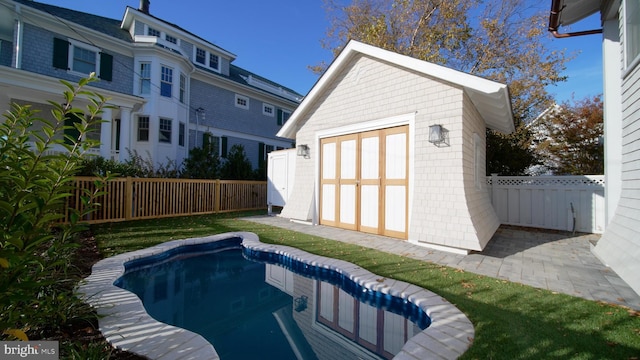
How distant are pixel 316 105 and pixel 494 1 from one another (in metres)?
10.8

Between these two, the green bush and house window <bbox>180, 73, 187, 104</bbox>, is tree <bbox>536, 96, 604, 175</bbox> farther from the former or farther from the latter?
house window <bbox>180, 73, 187, 104</bbox>

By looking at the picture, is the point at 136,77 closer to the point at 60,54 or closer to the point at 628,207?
the point at 60,54

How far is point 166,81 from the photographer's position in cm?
1331

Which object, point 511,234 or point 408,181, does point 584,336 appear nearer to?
point 408,181

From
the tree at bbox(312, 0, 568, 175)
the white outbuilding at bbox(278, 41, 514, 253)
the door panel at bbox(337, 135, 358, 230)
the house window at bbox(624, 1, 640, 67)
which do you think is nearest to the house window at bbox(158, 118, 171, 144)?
the white outbuilding at bbox(278, 41, 514, 253)

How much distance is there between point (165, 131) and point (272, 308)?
12.5m

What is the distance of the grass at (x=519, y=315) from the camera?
2.27 meters

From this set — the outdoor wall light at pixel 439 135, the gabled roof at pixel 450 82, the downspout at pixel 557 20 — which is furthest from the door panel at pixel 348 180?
the downspout at pixel 557 20

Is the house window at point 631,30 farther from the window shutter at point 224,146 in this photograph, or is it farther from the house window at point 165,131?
the window shutter at point 224,146

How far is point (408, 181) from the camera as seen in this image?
6188mm

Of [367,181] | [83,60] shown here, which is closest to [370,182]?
[367,181]

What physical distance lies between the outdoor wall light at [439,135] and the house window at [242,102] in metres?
14.2

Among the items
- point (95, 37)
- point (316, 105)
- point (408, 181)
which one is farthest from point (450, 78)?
point (95, 37)

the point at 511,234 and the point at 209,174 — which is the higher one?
the point at 209,174
